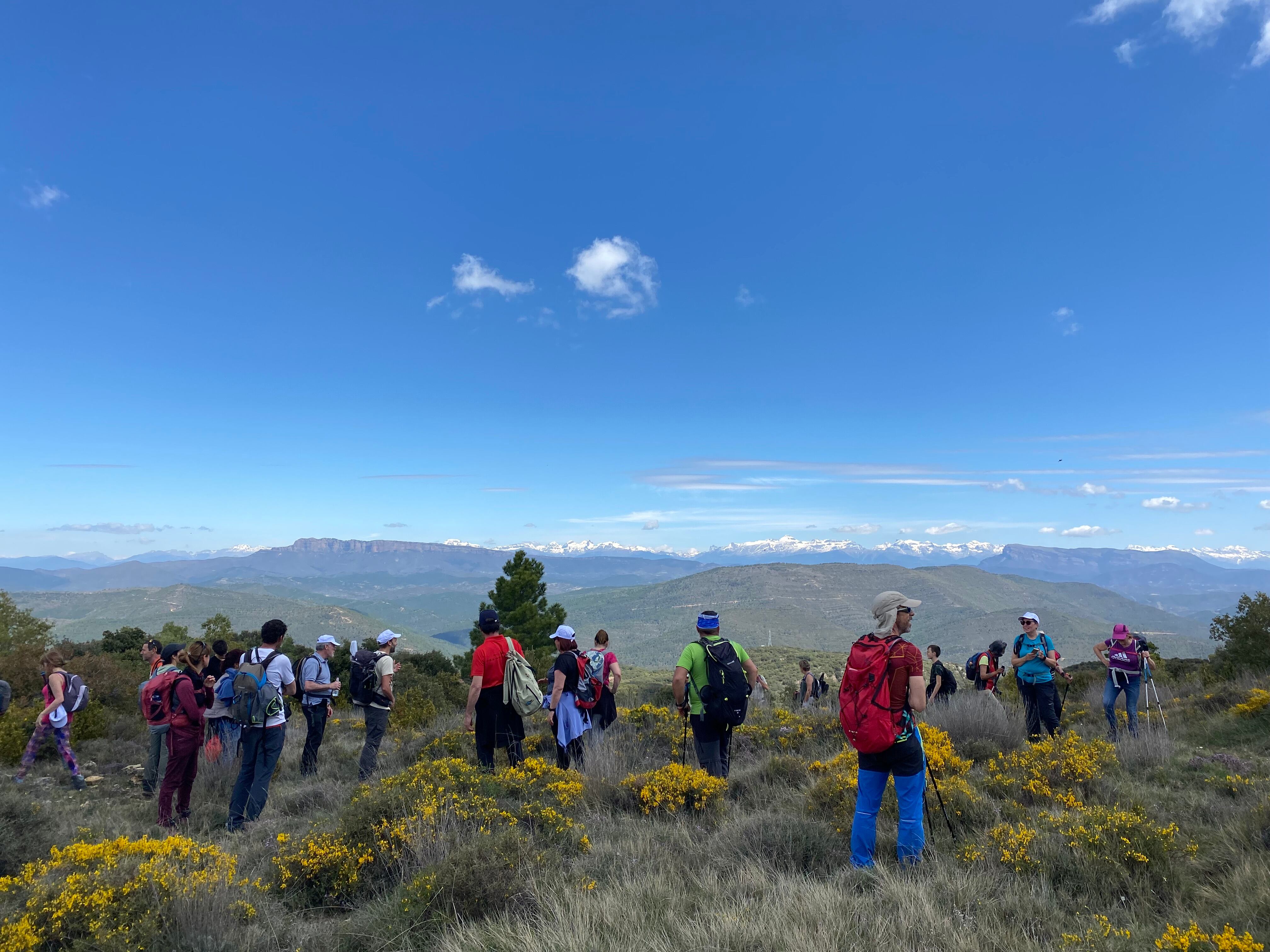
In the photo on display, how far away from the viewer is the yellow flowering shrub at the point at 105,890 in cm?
301

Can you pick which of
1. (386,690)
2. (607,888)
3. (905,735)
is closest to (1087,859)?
(905,735)

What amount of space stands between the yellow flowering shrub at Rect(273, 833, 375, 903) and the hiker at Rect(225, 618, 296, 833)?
87.7 inches

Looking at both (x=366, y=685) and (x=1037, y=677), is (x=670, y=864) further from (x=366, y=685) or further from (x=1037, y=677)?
(x=1037, y=677)

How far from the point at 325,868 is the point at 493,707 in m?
2.86

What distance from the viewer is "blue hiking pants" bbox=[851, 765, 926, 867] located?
13.3 feet

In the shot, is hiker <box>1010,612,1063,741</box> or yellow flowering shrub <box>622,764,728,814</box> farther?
hiker <box>1010,612,1063,741</box>

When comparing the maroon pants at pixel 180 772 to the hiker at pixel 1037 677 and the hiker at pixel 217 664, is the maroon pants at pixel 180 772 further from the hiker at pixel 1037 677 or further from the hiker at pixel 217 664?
the hiker at pixel 1037 677

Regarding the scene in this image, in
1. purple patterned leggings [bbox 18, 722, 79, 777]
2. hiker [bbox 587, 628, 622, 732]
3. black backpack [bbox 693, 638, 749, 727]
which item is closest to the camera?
black backpack [bbox 693, 638, 749, 727]

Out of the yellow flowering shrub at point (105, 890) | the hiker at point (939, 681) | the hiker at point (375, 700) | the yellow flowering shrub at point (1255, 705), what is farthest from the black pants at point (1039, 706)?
the yellow flowering shrub at point (105, 890)

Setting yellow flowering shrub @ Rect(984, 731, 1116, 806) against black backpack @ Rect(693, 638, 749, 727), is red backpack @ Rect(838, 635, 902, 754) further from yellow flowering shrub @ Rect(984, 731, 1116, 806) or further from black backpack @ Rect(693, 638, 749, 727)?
yellow flowering shrub @ Rect(984, 731, 1116, 806)

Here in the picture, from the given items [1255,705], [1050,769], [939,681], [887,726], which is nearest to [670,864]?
[887,726]

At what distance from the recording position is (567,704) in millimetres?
7598

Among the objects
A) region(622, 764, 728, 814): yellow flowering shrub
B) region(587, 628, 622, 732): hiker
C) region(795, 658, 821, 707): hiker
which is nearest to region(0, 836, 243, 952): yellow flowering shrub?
region(622, 764, 728, 814): yellow flowering shrub

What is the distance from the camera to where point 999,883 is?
12.1 ft
